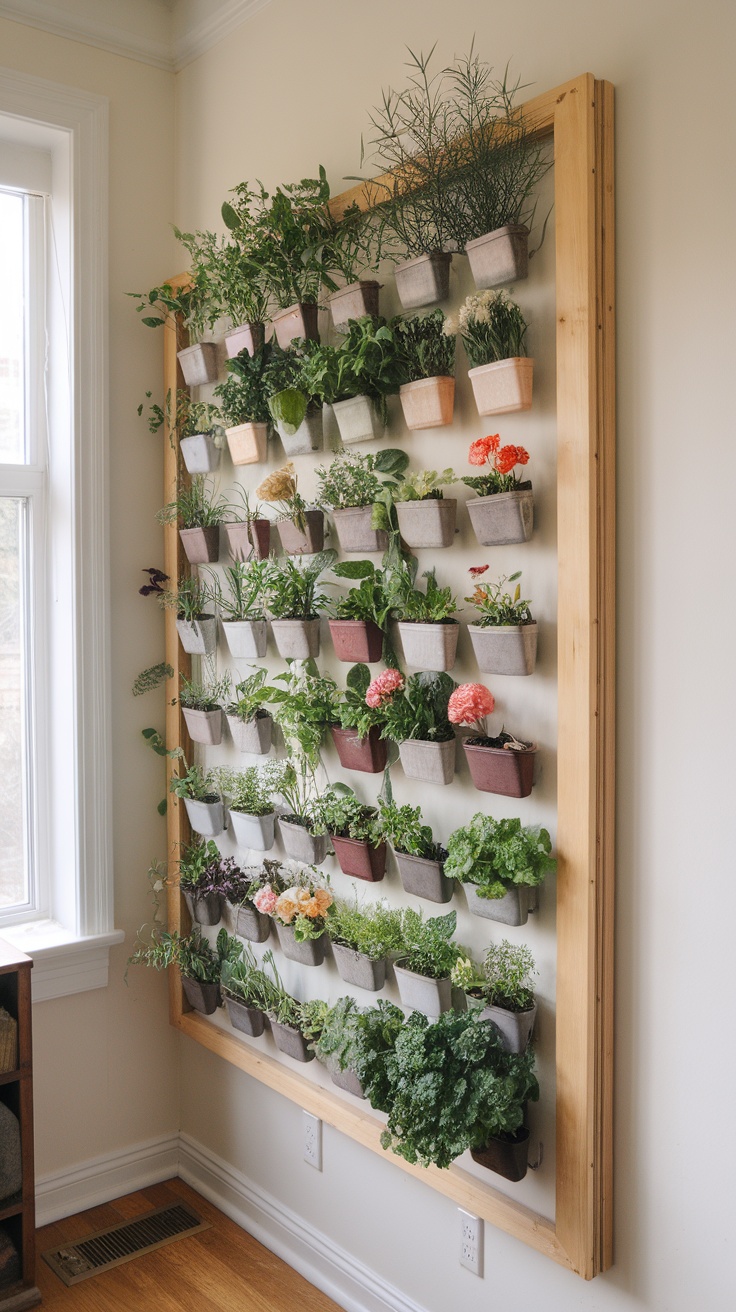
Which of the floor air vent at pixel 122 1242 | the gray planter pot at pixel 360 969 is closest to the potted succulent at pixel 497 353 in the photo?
the gray planter pot at pixel 360 969

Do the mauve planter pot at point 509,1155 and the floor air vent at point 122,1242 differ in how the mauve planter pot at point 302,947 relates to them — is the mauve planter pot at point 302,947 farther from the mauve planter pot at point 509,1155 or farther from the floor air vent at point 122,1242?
the floor air vent at point 122,1242

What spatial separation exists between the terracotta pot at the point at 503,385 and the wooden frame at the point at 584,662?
74 millimetres

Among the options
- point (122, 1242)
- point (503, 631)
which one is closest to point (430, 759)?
point (503, 631)

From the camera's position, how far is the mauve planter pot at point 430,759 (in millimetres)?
1751

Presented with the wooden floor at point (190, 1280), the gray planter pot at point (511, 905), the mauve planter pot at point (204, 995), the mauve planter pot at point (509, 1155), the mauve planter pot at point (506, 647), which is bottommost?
the wooden floor at point (190, 1280)

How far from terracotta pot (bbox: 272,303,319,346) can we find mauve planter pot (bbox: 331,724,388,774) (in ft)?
2.72

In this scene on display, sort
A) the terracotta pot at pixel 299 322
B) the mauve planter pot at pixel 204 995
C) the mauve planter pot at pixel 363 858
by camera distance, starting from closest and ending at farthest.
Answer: the mauve planter pot at pixel 363 858, the terracotta pot at pixel 299 322, the mauve planter pot at pixel 204 995

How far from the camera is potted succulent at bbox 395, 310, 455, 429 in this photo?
1.74 meters

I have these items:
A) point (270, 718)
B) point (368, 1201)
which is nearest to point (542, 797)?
point (270, 718)

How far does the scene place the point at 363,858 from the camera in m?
1.94

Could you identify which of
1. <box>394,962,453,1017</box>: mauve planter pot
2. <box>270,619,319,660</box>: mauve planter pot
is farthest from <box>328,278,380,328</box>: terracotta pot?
<box>394,962,453,1017</box>: mauve planter pot

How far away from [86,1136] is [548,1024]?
4.92 feet

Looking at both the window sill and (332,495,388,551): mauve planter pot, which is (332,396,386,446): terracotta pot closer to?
(332,495,388,551): mauve planter pot

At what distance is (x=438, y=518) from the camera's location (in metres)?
1.73
